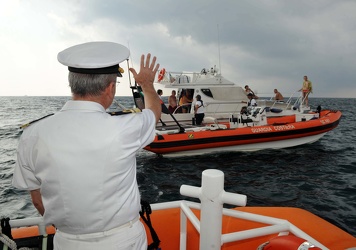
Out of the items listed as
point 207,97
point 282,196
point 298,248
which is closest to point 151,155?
point 207,97

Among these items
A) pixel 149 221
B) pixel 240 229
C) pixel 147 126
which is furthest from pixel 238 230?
pixel 147 126

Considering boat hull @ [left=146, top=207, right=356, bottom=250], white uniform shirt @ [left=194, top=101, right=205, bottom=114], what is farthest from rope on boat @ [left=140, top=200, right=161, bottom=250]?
white uniform shirt @ [left=194, top=101, right=205, bottom=114]

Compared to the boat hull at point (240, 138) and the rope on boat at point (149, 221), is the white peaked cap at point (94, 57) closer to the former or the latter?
the rope on boat at point (149, 221)

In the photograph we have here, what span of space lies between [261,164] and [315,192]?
86.6 inches

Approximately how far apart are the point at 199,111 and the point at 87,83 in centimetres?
947

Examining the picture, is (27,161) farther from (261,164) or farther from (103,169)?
(261,164)

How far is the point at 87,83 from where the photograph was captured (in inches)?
45.0

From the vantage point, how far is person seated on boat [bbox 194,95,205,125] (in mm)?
10430

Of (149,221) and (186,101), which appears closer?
(149,221)

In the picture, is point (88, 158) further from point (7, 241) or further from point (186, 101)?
point (186, 101)

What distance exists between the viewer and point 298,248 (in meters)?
1.39

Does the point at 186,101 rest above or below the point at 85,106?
above

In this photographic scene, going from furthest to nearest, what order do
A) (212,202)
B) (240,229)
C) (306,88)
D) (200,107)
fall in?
(306,88), (200,107), (240,229), (212,202)

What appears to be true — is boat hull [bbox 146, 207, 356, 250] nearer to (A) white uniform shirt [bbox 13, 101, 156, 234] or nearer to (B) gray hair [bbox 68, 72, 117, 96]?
(A) white uniform shirt [bbox 13, 101, 156, 234]
